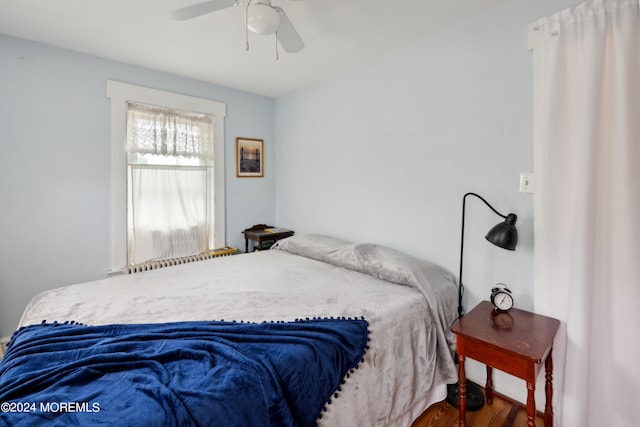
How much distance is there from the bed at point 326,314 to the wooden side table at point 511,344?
0.87 ft

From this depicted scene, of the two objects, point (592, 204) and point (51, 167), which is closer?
point (592, 204)

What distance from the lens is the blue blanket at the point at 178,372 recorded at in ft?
3.16

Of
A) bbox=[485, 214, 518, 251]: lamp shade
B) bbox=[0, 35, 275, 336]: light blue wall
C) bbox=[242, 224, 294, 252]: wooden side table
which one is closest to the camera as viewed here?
bbox=[485, 214, 518, 251]: lamp shade

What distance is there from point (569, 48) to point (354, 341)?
1.83 m

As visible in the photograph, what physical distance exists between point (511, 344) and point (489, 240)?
21.6 inches

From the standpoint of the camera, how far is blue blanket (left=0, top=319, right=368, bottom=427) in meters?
0.96

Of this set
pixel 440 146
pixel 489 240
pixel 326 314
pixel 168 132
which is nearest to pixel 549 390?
pixel 489 240

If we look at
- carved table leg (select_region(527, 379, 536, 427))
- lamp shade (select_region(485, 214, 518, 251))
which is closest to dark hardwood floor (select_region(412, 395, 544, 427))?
carved table leg (select_region(527, 379, 536, 427))

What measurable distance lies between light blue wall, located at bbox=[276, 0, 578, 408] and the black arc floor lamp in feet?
0.32

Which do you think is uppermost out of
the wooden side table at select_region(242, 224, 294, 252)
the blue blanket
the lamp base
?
the wooden side table at select_region(242, 224, 294, 252)

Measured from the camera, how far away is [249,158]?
144 inches

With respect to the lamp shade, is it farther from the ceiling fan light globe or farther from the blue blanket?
the ceiling fan light globe

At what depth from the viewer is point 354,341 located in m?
1.47

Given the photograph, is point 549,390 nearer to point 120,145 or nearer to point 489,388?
point 489,388
